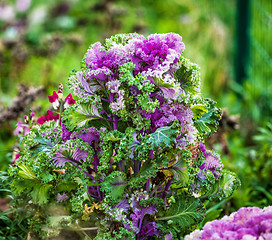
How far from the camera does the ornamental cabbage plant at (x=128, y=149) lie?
1.80m

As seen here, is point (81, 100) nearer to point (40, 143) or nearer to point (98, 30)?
point (40, 143)

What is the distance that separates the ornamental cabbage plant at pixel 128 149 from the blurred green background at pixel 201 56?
2.98 ft

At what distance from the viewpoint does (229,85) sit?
5.69 m

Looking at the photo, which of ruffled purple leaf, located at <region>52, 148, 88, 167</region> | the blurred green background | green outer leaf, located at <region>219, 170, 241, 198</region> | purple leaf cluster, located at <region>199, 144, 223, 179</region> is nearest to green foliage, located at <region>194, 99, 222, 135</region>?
purple leaf cluster, located at <region>199, 144, 223, 179</region>

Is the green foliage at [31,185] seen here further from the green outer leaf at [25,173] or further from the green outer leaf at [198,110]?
the green outer leaf at [198,110]

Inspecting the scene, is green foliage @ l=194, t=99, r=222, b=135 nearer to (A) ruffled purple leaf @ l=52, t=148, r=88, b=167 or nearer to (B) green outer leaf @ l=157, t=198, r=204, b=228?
(B) green outer leaf @ l=157, t=198, r=204, b=228

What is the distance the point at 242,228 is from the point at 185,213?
1.09 ft

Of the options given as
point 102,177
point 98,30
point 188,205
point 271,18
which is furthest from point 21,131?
point 98,30

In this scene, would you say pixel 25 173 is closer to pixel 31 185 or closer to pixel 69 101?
pixel 31 185

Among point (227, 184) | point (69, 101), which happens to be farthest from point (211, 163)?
point (69, 101)

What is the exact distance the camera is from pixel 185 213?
194cm

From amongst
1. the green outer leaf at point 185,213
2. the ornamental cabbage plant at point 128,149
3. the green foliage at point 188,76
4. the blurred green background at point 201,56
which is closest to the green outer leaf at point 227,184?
the ornamental cabbage plant at point 128,149

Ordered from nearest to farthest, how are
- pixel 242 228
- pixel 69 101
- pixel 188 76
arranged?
1. pixel 242 228
2. pixel 188 76
3. pixel 69 101

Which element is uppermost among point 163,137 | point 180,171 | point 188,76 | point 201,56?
point 188,76
